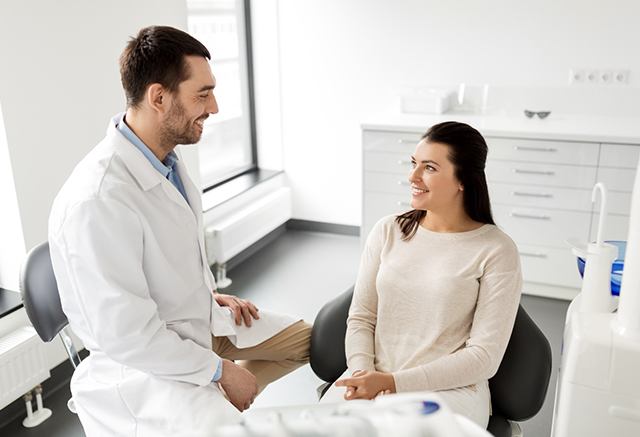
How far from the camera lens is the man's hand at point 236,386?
1560 mm

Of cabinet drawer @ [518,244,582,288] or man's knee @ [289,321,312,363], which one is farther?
cabinet drawer @ [518,244,582,288]

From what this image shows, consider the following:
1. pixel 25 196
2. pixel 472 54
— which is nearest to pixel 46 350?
pixel 25 196

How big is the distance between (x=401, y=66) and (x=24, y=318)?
253 cm

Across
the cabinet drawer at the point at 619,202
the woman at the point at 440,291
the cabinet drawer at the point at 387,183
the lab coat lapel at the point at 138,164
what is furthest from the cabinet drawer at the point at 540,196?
the lab coat lapel at the point at 138,164

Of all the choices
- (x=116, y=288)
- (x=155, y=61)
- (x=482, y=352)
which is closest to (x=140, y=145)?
(x=155, y=61)

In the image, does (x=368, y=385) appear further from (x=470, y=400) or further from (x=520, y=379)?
(x=520, y=379)

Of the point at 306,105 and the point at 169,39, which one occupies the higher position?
the point at 169,39

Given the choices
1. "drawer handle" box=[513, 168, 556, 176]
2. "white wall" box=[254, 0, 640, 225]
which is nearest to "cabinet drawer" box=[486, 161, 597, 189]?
"drawer handle" box=[513, 168, 556, 176]

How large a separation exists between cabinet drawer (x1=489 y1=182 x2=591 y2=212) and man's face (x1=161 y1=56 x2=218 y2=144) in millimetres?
2023

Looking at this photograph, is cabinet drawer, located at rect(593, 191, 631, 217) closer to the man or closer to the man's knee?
the man's knee

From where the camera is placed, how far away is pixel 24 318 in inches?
91.8

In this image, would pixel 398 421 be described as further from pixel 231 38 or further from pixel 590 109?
pixel 231 38

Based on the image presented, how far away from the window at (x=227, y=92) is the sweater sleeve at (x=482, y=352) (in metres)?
2.56

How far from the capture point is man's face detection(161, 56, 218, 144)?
1.57m
